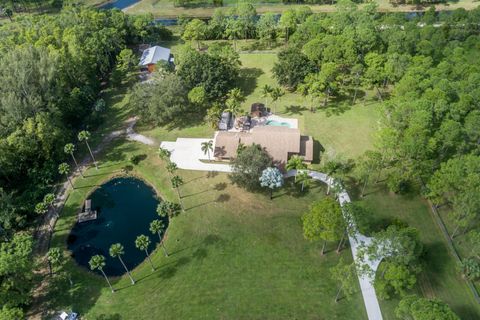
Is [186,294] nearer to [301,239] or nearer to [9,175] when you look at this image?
[301,239]

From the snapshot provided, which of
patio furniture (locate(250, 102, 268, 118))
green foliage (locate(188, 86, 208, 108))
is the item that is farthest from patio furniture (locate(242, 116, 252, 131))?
green foliage (locate(188, 86, 208, 108))

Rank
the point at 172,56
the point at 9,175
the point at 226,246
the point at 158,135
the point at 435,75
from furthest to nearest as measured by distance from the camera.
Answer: the point at 172,56 < the point at 158,135 < the point at 435,75 < the point at 9,175 < the point at 226,246

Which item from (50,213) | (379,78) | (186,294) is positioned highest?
(379,78)

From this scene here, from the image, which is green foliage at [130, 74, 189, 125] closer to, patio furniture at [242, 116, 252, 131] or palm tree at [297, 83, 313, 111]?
patio furniture at [242, 116, 252, 131]

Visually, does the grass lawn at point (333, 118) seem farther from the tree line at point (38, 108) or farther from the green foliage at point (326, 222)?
the tree line at point (38, 108)

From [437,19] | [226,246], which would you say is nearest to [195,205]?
[226,246]
